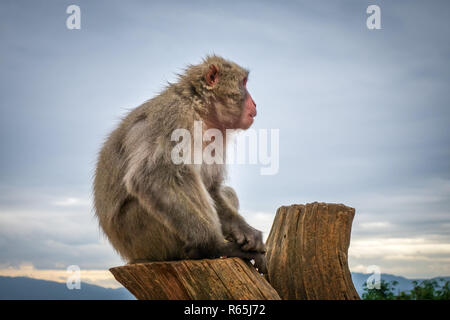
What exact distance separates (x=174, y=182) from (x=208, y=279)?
1011mm

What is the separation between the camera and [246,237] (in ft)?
15.7

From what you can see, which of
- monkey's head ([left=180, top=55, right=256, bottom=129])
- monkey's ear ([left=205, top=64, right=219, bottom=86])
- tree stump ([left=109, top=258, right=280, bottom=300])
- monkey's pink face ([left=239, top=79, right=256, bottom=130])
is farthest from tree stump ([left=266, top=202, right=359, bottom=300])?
monkey's ear ([left=205, top=64, right=219, bottom=86])

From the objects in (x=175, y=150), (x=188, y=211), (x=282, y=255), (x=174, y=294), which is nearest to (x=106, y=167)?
(x=175, y=150)

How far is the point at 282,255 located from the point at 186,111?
2037 mm

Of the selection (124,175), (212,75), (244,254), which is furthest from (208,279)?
(212,75)

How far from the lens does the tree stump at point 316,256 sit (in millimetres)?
5133

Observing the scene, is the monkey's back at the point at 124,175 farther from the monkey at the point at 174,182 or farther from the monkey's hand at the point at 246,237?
the monkey's hand at the point at 246,237

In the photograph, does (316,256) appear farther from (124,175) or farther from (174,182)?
(124,175)

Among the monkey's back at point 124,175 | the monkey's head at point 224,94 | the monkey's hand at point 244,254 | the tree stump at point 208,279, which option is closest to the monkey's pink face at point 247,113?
the monkey's head at point 224,94

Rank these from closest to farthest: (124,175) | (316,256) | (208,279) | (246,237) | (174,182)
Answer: (208,279), (174,182), (246,237), (124,175), (316,256)

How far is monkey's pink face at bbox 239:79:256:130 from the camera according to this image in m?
5.32

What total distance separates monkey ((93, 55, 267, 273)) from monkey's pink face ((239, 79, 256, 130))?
12 millimetres

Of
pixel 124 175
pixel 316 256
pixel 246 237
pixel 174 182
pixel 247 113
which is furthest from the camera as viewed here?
pixel 247 113

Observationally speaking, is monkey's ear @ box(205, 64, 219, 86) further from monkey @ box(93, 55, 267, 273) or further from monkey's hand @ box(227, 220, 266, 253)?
monkey's hand @ box(227, 220, 266, 253)
